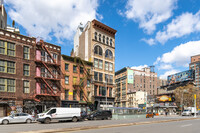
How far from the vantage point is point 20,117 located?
25.2m

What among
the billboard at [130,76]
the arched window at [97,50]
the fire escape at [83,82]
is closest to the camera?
the fire escape at [83,82]

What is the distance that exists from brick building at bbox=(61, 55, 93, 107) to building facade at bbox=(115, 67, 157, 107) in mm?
63247

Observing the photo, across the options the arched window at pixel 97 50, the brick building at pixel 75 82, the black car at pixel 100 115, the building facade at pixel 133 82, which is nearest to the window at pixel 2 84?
the brick building at pixel 75 82

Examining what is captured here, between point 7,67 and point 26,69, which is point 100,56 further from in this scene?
point 7,67

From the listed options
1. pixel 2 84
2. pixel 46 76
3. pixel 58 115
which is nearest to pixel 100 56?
pixel 46 76

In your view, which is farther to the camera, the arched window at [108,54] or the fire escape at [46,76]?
the arched window at [108,54]

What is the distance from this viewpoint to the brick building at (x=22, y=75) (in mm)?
31734

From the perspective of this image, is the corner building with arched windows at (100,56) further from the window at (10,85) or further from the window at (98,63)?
the window at (10,85)

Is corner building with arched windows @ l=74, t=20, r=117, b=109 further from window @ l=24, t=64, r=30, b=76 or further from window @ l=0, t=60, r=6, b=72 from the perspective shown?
window @ l=0, t=60, r=6, b=72

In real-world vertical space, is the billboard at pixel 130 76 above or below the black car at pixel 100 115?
above

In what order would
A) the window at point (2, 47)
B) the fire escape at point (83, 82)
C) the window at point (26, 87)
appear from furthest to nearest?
the fire escape at point (83, 82) → the window at point (26, 87) → the window at point (2, 47)

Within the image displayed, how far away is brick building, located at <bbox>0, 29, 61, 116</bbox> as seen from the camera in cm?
3173

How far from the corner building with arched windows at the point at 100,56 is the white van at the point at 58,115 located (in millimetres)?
18225

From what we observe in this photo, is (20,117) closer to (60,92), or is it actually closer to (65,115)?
(65,115)
